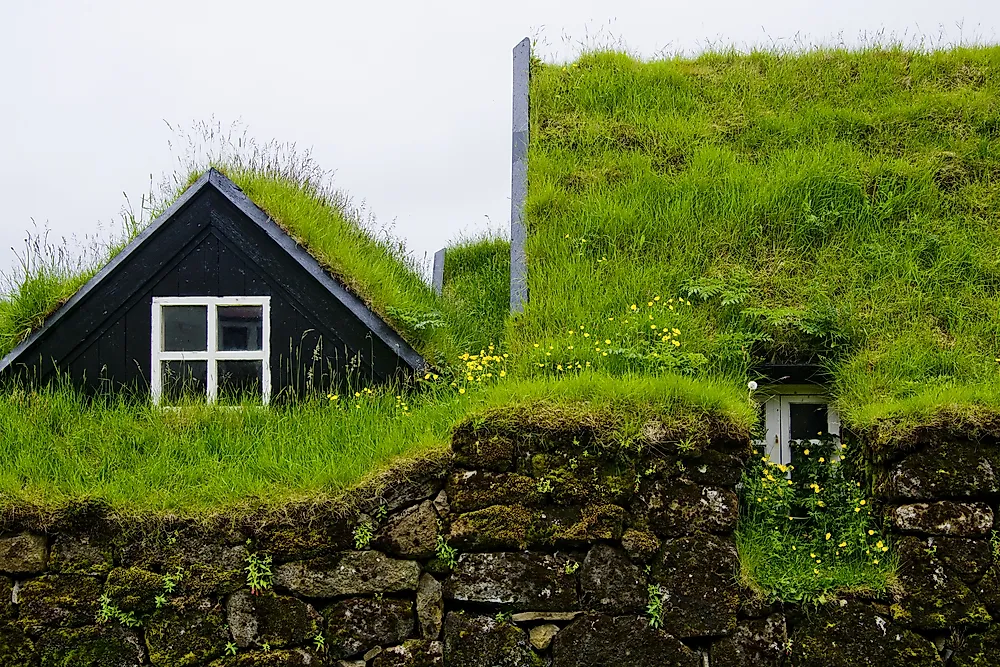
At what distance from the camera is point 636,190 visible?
10695mm

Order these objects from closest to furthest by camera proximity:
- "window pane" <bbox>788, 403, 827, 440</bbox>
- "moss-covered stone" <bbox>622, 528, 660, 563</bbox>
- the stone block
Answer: the stone block, "moss-covered stone" <bbox>622, 528, 660, 563</bbox>, "window pane" <bbox>788, 403, 827, 440</bbox>

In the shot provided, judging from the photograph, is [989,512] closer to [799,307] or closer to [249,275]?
[799,307]

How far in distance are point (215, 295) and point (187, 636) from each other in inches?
139

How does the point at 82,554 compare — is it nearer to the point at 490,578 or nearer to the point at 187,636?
the point at 187,636

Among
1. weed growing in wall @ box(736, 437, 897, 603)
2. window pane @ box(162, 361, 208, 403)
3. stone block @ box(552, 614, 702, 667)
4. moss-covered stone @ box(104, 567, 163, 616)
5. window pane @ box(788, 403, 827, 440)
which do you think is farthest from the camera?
window pane @ box(162, 361, 208, 403)

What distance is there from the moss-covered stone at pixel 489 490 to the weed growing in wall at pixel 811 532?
1.66 m

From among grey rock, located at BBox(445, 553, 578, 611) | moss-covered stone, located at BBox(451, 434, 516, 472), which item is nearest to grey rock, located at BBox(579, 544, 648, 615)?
grey rock, located at BBox(445, 553, 578, 611)

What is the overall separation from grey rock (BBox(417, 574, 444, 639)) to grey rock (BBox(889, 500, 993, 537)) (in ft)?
11.5

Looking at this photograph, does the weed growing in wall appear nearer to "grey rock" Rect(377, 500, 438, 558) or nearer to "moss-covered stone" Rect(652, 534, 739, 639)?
"moss-covered stone" Rect(652, 534, 739, 639)

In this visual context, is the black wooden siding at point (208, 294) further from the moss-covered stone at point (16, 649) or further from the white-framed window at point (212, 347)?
the moss-covered stone at point (16, 649)

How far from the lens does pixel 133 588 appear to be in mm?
6871

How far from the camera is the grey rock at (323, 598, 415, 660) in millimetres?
6875

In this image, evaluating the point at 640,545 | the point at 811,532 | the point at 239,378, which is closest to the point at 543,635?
the point at 640,545

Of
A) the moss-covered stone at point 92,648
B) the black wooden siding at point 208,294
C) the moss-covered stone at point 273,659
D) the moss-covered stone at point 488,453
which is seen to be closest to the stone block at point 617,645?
the moss-covered stone at point 488,453
